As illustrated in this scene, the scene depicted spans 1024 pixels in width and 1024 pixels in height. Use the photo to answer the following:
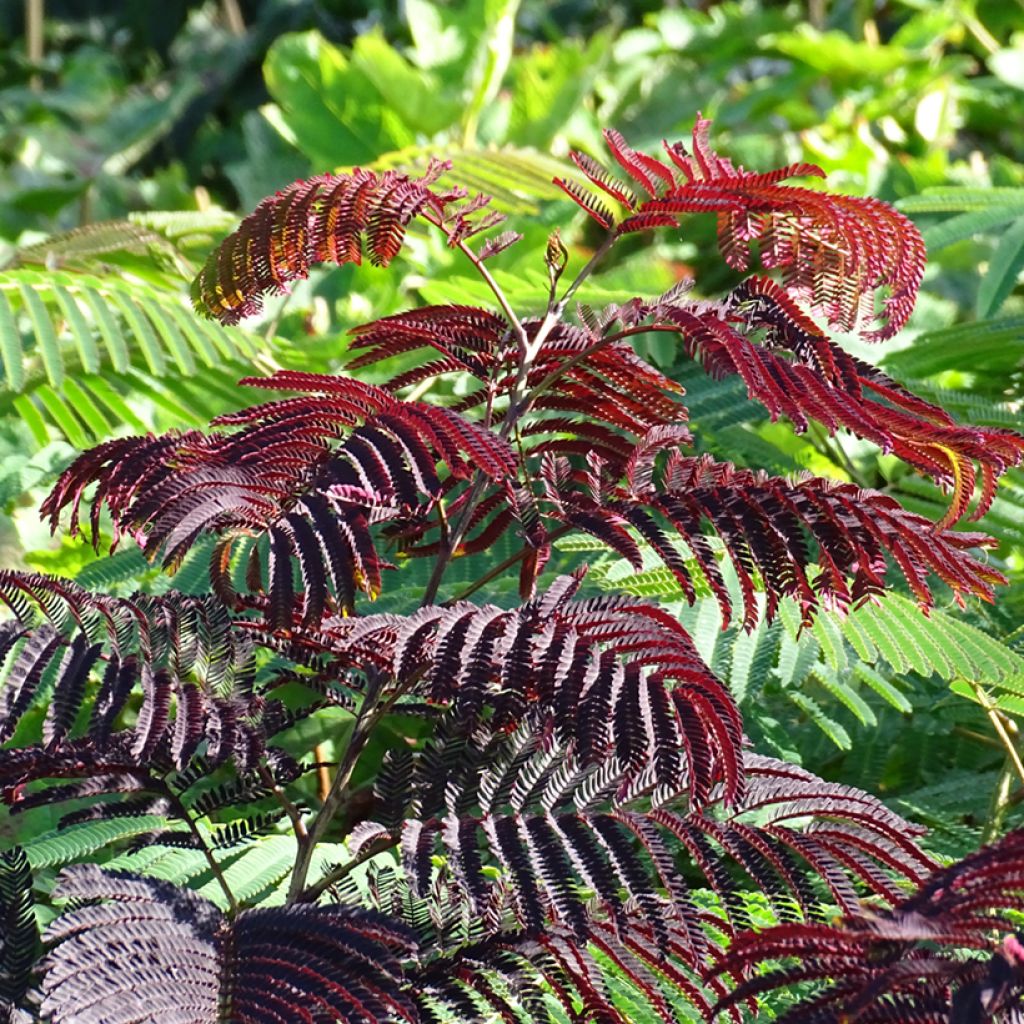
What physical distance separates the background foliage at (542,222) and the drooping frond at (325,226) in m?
0.46

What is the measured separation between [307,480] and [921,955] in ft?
1.66

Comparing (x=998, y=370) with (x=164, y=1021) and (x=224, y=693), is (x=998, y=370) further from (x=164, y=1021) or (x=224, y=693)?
(x=164, y=1021)

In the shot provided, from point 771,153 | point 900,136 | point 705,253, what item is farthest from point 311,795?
point 900,136

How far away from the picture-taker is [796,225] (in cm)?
113

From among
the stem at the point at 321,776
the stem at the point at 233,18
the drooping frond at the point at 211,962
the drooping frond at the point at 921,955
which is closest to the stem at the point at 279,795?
the drooping frond at the point at 211,962

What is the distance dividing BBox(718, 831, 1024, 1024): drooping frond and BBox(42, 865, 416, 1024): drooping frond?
242 millimetres

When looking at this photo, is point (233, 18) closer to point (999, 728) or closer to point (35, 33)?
point (35, 33)

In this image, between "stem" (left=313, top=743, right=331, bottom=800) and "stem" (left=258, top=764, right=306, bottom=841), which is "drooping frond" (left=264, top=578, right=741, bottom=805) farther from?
"stem" (left=313, top=743, right=331, bottom=800)

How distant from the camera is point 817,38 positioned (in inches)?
168

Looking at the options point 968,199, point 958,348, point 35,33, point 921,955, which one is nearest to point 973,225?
point 968,199

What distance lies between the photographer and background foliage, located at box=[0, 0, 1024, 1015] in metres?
1.79

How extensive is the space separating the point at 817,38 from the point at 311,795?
315 cm

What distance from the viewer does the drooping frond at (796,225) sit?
42.6 inches

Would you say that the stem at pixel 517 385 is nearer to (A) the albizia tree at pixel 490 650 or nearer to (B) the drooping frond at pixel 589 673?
(A) the albizia tree at pixel 490 650
